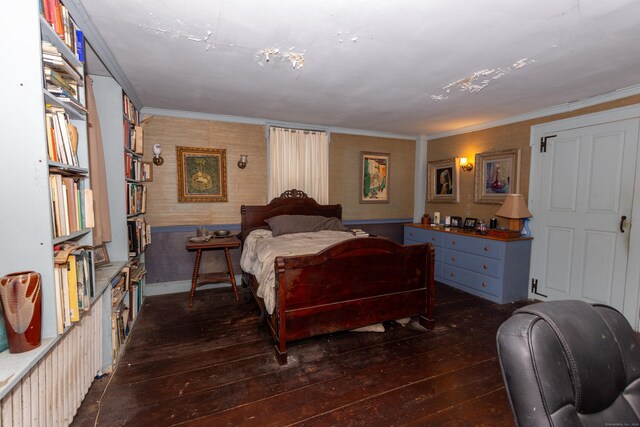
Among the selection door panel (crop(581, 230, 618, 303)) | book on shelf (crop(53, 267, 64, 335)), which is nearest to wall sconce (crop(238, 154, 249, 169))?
book on shelf (crop(53, 267, 64, 335))

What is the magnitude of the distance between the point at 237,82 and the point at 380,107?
1.71m

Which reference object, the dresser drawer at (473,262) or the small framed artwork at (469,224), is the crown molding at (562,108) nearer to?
the small framed artwork at (469,224)

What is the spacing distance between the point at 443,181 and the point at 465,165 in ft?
1.64

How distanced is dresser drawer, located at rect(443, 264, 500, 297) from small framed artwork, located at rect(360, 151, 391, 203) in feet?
5.14

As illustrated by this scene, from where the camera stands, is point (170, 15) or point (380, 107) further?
point (380, 107)

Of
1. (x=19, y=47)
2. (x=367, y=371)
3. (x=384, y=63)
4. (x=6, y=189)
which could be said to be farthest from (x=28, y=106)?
(x=367, y=371)

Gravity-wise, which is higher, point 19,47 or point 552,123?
point 552,123

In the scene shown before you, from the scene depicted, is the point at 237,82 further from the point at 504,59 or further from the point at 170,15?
the point at 504,59

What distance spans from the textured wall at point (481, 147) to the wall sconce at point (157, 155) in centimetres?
434

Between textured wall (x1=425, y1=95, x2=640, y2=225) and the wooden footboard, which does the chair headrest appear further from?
textured wall (x1=425, y1=95, x2=640, y2=225)

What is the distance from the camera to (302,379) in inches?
82.8

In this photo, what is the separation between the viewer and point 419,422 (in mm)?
1715

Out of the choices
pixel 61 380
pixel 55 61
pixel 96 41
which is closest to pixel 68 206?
pixel 55 61

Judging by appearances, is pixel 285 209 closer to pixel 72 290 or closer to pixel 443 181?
pixel 443 181
